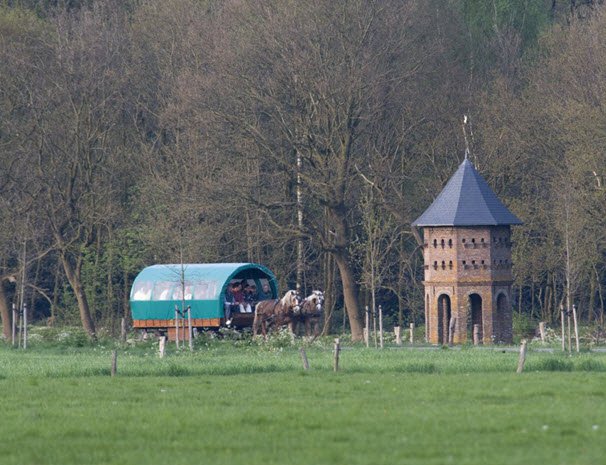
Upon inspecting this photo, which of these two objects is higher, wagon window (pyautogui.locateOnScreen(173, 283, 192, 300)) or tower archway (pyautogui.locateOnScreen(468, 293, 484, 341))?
wagon window (pyautogui.locateOnScreen(173, 283, 192, 300))

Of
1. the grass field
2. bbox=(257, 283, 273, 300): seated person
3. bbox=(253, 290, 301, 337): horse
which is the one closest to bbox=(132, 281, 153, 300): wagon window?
bbox=(257, 283, 273, 300): seated person

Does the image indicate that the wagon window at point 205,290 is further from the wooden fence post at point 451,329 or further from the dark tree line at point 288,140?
the wooden fence post at point 451,329

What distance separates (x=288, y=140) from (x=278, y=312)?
745cm

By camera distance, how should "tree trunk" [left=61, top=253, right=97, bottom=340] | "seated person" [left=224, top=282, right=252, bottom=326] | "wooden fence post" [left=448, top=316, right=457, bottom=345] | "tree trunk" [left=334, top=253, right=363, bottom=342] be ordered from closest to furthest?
"wooden fence post" [left=448, top=316, right=457, bottom=345]
"seated person" [left=224, top=282, right=252, bottom=326]
"tree trunk" [left=334, top=253, right=363, bottom=342]
"tree trunk" [left=61, top=253, right=97, bottom=340]

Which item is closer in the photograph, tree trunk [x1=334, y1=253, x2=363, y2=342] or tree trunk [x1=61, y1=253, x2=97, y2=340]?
tree trunk [x1=334, y1=253, x2=363, y2=342]

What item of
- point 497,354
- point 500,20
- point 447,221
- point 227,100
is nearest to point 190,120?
point 227,100

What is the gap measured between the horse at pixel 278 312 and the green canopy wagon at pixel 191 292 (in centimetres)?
153

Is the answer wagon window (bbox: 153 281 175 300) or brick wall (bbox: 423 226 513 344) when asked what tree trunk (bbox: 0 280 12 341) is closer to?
wagon window (bbox: 153 281 175 300)

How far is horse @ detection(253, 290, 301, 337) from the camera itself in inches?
1941

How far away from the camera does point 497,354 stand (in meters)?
37.9

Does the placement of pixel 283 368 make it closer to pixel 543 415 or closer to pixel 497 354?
pixel 497 354

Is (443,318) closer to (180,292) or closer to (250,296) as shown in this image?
(250,296)

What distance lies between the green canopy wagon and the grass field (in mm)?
14976

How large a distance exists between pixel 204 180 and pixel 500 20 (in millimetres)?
18484
